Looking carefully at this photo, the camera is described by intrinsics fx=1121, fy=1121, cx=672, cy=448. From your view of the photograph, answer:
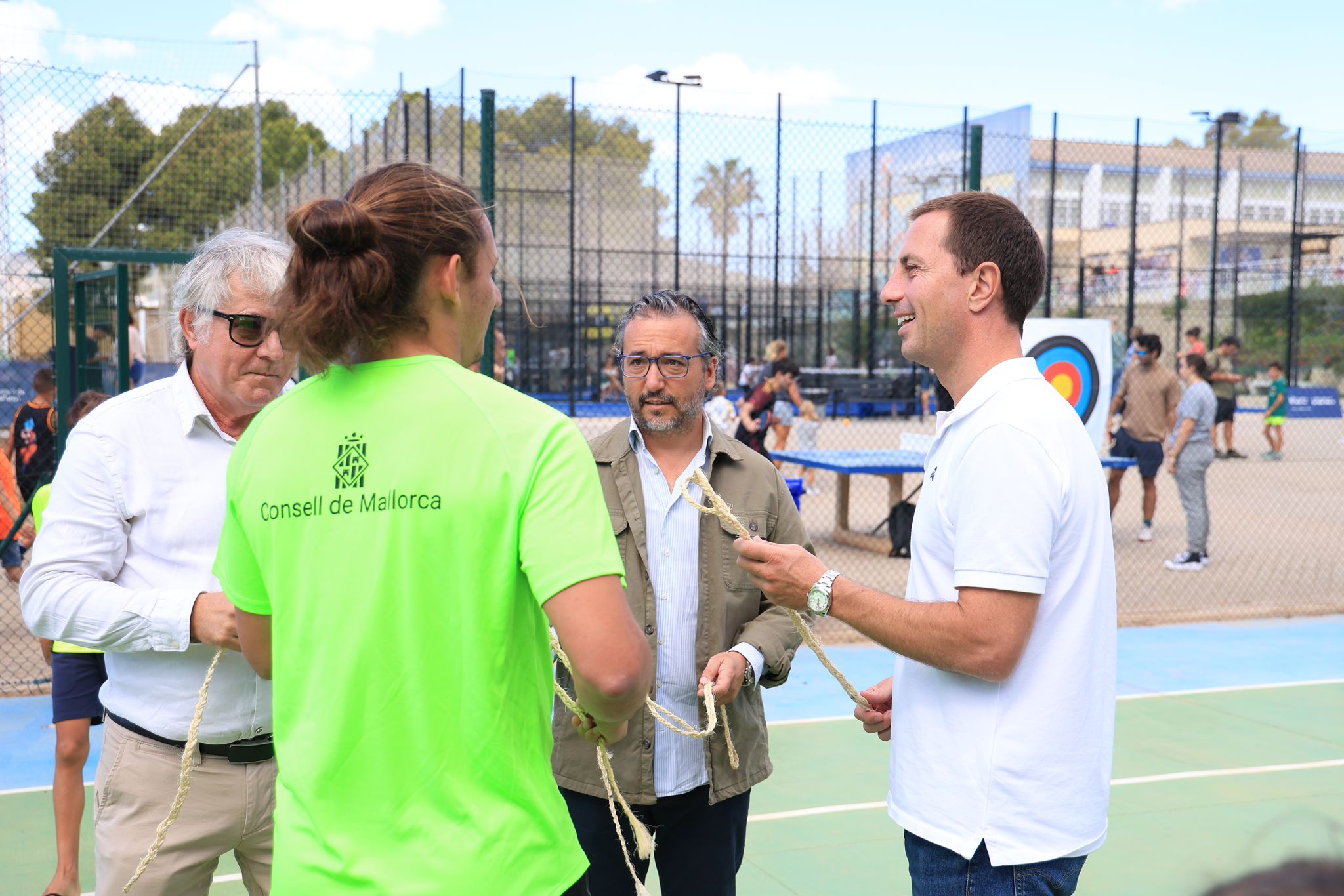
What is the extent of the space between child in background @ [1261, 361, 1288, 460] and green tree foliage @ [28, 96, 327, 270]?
47.7 feet

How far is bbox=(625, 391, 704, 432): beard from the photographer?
263 centimetres

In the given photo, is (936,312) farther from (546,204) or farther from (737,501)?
(546,204)

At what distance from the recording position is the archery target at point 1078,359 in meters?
8.26

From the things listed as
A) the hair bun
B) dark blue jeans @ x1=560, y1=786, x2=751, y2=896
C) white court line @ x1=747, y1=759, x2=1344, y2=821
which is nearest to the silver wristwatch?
dark blue jeans @ x1=560, y1=786, x2=751, y2=896

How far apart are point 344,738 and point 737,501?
1355 millimetres

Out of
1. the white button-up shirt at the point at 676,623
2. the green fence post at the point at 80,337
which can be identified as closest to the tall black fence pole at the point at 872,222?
the green fence post at the point at 80,337

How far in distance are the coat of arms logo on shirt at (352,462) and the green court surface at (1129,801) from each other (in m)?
2.76

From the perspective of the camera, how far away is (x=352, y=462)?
4.60 ft

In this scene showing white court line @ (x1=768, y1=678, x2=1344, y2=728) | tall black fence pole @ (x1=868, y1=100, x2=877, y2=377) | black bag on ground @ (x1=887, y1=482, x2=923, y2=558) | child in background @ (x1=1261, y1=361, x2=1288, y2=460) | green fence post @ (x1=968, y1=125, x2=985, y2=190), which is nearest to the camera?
white court line @ (x1=768, y1=678, x2=1344, y2=728)

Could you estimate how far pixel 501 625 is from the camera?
1.40m

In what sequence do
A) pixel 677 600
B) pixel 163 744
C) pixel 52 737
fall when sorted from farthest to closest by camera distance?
pixel 52 737 → pixel 677 600 → pixel 163 744

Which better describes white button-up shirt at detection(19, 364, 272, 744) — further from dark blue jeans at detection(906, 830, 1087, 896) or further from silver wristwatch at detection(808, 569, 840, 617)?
dark blue jeans at detection(906, 830, 1087, 896)

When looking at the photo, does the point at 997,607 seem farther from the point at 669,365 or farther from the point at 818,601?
the point at 669,365

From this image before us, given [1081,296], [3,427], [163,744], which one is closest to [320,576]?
[163,744]
